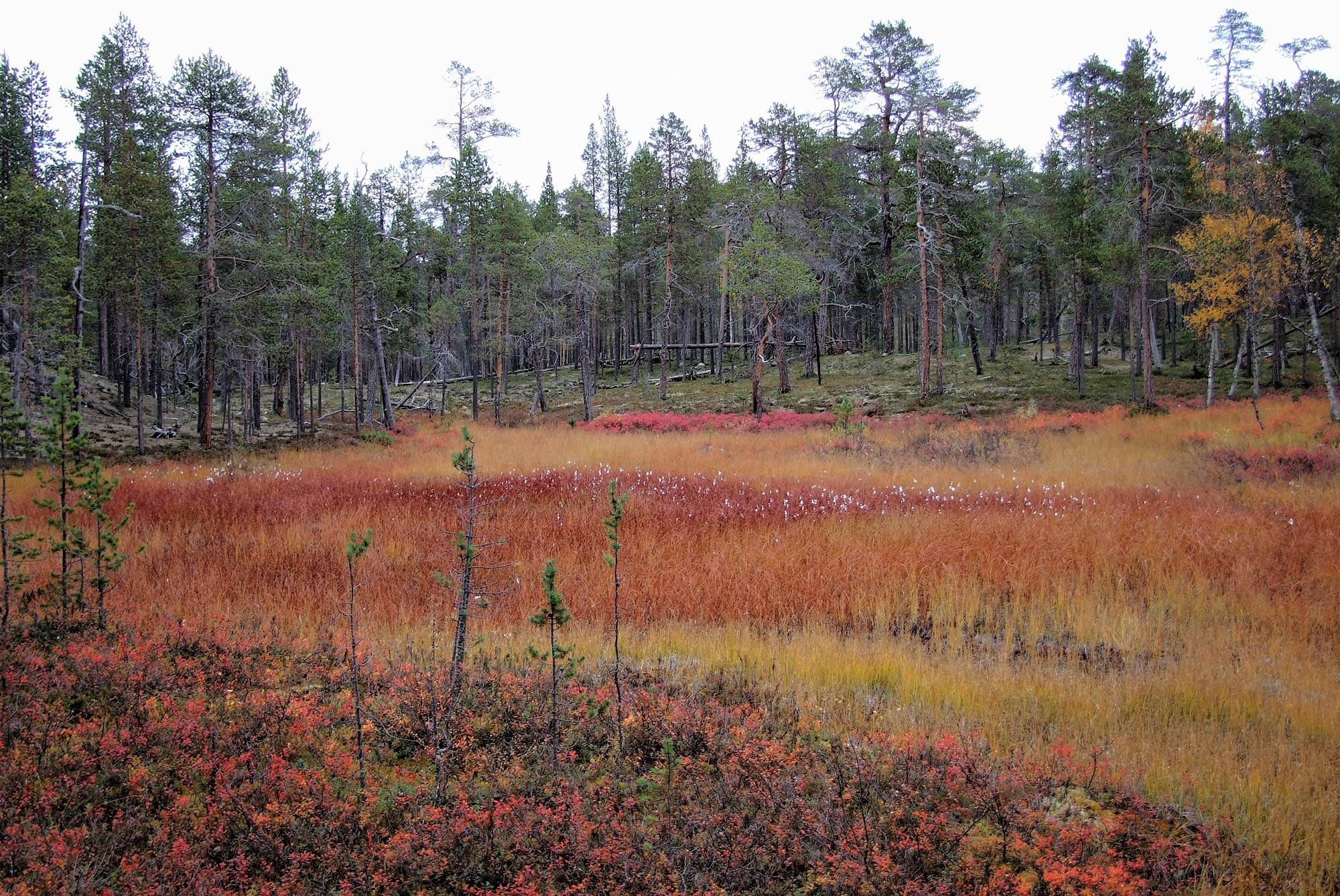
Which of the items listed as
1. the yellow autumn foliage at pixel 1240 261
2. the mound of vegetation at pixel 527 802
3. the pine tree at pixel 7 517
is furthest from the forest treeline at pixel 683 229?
the mound of vegetation at pixel 527 802

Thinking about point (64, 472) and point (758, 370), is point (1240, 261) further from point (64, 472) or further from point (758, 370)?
point (64, 472)

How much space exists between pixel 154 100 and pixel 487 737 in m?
36.5

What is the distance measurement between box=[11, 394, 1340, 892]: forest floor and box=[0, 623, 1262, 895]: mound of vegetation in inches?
13.6

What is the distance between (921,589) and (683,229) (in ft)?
106

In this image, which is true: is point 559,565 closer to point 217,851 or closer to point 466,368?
point 217,851

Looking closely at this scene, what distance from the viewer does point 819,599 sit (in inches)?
265

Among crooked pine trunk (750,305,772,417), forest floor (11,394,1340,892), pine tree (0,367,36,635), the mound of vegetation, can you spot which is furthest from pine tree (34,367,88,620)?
crooked pine trunk (750,305,772,417)

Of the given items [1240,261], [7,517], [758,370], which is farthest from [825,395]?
[7,517]

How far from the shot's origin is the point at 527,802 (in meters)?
3.18

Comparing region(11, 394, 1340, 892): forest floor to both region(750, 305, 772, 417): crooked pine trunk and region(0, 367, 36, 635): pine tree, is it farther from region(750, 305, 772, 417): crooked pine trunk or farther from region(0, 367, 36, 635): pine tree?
region(750, 305, 772, 417): crooked pine trunk

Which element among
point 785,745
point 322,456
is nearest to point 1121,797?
point 785,745

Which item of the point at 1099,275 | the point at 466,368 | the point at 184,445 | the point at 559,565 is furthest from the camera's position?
the point at 466,368

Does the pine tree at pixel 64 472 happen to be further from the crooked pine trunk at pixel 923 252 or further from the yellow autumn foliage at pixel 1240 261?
the yellow autumn foliage at pixel 1240 261

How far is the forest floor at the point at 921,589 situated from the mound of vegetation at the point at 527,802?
13.6 inches
